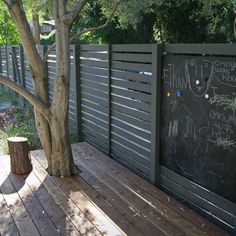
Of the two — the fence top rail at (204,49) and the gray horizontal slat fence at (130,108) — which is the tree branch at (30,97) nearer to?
the gray horizontal slat fence at (130,108)

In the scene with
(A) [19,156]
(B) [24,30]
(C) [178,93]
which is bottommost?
(A) [19,156]

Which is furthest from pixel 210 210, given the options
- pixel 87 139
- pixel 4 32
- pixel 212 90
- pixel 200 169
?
pixel 4 32

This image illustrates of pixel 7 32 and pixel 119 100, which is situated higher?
pixel 7 32

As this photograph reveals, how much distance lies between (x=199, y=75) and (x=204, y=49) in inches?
10.9

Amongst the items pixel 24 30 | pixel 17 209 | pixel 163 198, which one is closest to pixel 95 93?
pixel 24 30

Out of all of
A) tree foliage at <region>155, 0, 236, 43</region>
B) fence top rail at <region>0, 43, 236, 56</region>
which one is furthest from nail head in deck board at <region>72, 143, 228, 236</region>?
tree foliage at <region>155, 0, 236, 43</region>

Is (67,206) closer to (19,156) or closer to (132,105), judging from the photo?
(19,156)

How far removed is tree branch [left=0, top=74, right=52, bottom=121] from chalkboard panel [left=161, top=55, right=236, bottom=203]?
5.22 ft

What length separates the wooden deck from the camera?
3.72 m

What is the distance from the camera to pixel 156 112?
457cm

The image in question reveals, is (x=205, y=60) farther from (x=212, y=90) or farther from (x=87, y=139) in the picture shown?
(x=87, y=139)

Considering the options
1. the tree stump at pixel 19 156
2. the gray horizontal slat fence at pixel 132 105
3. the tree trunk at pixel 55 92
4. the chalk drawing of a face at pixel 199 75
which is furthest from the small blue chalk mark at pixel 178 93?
the tree stump at pixel 19 156

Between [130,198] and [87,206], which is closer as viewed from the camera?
[87,206]

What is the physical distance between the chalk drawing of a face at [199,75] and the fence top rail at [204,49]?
10 centimetres
